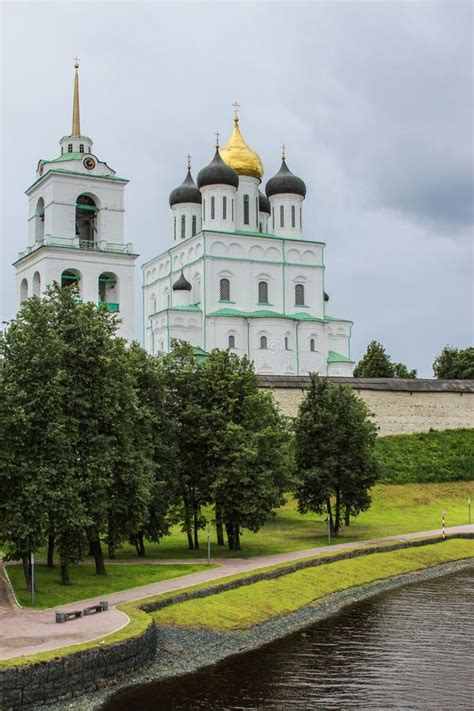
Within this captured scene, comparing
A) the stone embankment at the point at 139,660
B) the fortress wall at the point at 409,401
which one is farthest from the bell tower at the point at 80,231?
the stone embankment at the point at 139,660

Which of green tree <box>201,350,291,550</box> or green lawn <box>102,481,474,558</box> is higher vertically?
green tree <box>201,350,291,550</box>

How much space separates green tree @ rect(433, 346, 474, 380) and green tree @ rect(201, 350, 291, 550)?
48160 millimetres

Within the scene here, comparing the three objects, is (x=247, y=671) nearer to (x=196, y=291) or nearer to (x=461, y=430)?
(x=461, y=430)

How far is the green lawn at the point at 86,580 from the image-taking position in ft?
69.9

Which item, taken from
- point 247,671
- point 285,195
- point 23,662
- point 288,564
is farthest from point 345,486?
point 285,195

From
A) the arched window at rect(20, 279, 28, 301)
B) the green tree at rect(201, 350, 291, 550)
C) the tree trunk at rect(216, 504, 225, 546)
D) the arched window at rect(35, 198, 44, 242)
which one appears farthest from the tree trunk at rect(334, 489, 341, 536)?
the arched window at rect(20, 279, 28, 301)

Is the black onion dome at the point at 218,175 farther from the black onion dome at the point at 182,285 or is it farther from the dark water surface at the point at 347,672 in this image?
the dark water surface at the point at 347,672

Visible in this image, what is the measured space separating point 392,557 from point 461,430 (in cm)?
2432

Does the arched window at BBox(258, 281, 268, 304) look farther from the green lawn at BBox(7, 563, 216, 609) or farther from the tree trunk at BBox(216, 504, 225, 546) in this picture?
the green lawn at BBox(7, 563, 216, 609)

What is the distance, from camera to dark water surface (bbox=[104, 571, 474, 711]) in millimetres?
15445

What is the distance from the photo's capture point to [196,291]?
65000 mm

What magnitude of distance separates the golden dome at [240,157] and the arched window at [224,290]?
959 cm

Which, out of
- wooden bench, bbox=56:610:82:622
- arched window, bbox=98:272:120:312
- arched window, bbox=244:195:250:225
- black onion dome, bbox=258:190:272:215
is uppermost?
black onion dome, bbox=258:190:272:215

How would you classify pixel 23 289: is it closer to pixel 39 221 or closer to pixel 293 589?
pixel 39 221
